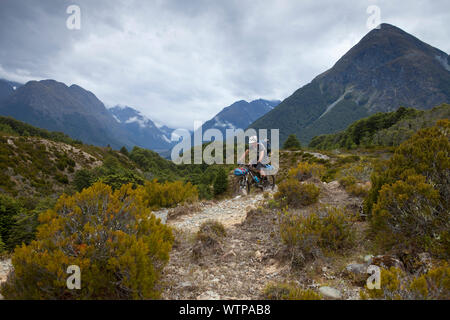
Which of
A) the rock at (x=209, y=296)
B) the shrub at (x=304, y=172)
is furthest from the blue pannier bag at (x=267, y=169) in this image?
the rock at (x=209, y=296)

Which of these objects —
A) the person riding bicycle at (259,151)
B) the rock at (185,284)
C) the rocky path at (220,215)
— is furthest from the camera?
the person riding bicycle at (259,151)

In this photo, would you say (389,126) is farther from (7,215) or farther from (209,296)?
(7,215)

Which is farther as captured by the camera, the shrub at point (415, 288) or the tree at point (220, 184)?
the tree at point (220, 184)

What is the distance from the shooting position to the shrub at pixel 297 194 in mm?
6879

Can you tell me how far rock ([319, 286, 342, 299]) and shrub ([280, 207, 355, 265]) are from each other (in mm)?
664

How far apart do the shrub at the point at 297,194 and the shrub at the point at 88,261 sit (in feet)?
15.6

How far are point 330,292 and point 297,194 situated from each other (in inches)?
166

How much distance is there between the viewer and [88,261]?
2.51 meters

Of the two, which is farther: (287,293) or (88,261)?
(287,293)

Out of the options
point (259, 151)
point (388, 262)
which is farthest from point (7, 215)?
point (388, 262)

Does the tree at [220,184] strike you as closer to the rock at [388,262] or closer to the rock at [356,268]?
the rock at [356,268]
